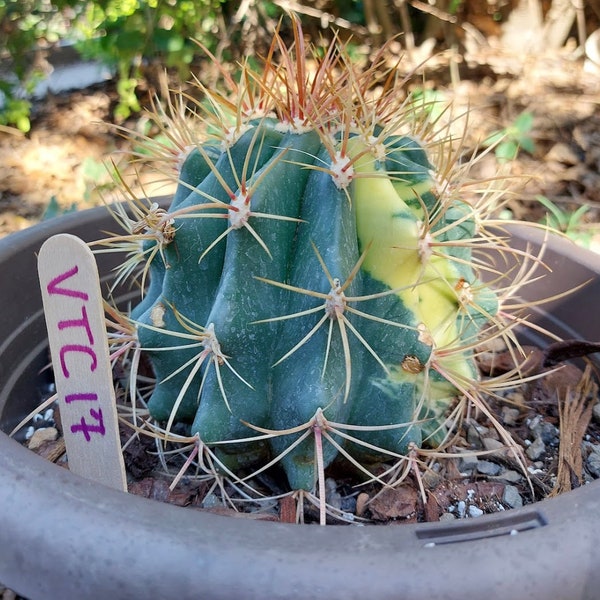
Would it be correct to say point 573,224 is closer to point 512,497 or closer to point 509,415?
point 509,415

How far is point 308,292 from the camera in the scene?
59cm

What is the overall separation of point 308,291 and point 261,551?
0.24 m

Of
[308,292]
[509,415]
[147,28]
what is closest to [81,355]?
[308,292]

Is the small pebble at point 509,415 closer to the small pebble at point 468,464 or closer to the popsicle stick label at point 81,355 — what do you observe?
the small pebble at point 468,464

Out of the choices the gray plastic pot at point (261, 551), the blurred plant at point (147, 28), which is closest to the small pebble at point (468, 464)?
the gray plastic pot at point (261, 551)

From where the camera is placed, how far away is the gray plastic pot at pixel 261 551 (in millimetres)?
409

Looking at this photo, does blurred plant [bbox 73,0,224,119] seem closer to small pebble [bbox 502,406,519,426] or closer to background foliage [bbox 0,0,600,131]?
background foliage [bbox 0,0,600,131]

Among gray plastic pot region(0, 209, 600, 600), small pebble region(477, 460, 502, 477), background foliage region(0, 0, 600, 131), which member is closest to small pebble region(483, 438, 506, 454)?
small pebble region(477, 460, 502, 477)

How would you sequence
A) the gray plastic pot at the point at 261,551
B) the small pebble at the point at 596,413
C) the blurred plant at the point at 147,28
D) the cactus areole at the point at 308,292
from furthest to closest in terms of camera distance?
the blurred plant at the point at 147,28 < the small pebble at the point at 596,413 < the cactus areole at the point at 308,292 < the gray plastic pot at the point at 261,551

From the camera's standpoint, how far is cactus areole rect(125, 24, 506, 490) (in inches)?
24.8

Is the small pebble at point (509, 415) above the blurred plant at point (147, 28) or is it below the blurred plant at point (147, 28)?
below

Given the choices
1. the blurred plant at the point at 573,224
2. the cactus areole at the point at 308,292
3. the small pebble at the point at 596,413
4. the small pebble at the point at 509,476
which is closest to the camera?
the cactus areole at the point at 308,292

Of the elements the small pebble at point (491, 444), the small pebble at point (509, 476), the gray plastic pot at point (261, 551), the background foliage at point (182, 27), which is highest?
the gray plastic pot at point (261, 551)

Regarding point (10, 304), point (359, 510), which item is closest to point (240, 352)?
point (359, 510)
